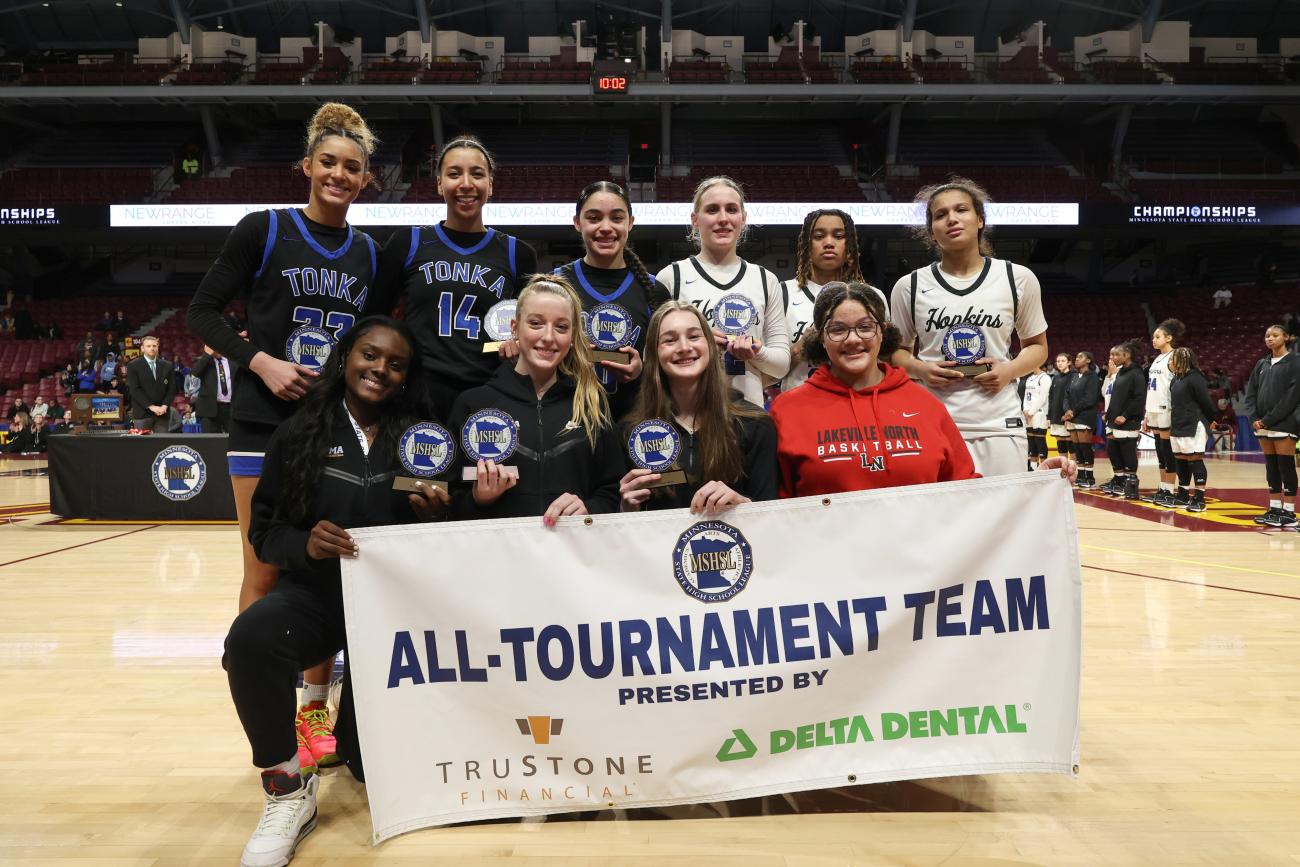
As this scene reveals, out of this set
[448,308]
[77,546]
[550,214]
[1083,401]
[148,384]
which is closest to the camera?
[448,308]

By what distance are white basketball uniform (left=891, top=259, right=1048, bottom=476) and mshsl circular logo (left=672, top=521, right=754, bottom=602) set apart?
40.9 inches

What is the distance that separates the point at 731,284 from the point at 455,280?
3.02 ft

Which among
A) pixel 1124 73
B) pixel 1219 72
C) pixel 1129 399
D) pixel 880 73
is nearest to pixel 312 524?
pixel 1129 399

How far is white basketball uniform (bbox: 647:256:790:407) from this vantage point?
274 cm

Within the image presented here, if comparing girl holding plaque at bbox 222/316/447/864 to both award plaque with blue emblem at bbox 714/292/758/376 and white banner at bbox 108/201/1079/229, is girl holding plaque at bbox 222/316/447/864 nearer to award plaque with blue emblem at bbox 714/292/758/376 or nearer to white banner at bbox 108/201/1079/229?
award plaque with blue emblem at bbox 714/292/758/376

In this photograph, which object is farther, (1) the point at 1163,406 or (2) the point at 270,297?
(1) the point at 1163,406

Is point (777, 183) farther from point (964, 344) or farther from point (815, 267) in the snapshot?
point (964, 344)

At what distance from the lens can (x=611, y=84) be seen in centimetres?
1716

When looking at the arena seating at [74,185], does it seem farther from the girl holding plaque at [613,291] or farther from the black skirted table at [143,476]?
the girl holding plaque at [613,291]

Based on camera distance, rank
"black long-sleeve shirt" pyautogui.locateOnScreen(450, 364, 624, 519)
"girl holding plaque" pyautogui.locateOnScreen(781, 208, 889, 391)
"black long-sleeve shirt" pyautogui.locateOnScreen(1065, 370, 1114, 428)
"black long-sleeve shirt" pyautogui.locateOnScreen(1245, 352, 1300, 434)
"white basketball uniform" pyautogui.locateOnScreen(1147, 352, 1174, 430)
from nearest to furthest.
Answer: "black long-sleeve shirt" pyautogui.locateOnScreen(450, 364, 624, 519), "girl holding plaque" pyautogui.locateOnScreen(781, 208, 889, 391), "black long-sleeve shirt" pyautogui.locateOnScreen(1245, 352, 1300, 434), "white basketball uniform" pyautogui.locateOnScreen(1147, 352, 1174, 430), "black long-sleeve shirt" pyautogui.locateOnScreen(1065, 370, 1114, 428)

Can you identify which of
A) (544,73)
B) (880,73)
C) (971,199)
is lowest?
(971,199)

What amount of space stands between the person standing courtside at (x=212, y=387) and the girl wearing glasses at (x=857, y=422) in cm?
710

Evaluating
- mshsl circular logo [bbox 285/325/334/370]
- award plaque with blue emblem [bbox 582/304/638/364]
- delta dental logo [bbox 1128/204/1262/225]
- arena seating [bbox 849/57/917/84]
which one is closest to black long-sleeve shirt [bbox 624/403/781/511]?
award plaque with blue emblem [bbox 582/304/638/364]

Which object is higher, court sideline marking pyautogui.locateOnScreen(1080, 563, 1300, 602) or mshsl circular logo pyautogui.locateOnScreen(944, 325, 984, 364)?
mshsl circular logo pyautogui.locateOnScreen(944, 325, 984, 364)
